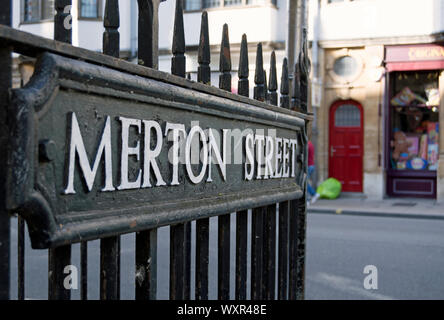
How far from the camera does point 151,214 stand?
4.29ft

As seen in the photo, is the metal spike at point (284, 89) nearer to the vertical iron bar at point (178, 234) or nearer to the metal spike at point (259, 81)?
the metal spike at point (259, 81)

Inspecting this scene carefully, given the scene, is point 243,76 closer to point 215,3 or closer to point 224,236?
point 224,236

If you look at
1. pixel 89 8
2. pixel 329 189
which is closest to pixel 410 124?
pixel 329 189

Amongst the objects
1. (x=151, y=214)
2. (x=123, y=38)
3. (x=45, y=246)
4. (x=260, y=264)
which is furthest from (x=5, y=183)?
(x=123, y=38)

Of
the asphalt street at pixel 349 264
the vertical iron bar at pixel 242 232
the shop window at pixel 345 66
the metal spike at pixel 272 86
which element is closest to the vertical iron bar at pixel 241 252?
the vertical iron bar at pixel 242 232

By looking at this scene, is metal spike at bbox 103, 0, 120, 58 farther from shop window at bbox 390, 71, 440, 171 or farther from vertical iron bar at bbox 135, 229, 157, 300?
shop window at bbox 390, 71, 440, 171

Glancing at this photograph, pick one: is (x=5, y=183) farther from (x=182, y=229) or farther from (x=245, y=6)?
(x=245, y=6)

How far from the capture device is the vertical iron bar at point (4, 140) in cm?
97

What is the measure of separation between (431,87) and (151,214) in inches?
595

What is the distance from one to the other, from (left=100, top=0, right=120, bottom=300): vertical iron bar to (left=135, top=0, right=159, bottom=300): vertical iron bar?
0.28ft

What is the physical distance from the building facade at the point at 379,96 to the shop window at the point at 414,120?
1.0 inches

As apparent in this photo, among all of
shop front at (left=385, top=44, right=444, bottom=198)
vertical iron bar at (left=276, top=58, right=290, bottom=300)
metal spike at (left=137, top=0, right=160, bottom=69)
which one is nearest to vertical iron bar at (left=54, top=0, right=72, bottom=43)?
metal spike at (left=137, top=0, right=160, bottom=69)

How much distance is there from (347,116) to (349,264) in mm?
9841

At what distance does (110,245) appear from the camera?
128 cm
